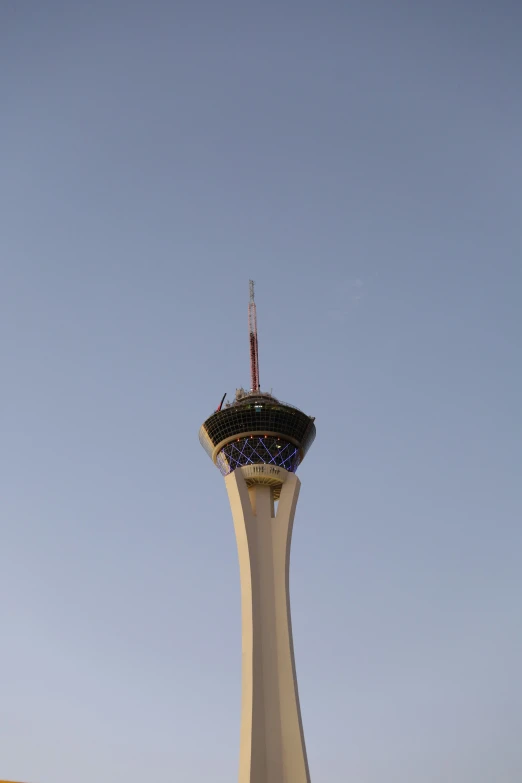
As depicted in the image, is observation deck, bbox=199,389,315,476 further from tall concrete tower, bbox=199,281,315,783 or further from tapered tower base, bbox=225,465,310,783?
tapered tower base, bbox=225,465,310,783

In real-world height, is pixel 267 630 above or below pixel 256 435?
below

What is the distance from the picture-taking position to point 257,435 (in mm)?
60438

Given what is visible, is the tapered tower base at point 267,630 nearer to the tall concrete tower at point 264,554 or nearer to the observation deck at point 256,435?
the tall concrete tower at point 264,554

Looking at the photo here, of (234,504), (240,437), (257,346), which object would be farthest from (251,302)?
(234,504)

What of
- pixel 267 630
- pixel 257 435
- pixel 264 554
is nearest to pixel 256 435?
pixel 257 435

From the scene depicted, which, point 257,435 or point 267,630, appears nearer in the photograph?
point 267,630

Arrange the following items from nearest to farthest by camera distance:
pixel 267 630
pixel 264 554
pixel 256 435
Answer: pixel 267 630
pixel 264 554
pixel 256 435

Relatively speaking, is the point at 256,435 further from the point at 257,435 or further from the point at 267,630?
the point at 267,630

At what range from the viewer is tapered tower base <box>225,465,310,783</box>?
155 feet

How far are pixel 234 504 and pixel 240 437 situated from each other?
6177mm

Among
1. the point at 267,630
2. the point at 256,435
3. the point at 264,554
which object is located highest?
the point at 256,435

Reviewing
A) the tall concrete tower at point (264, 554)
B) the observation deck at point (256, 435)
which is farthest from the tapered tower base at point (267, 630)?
the observation deck at point (256, 435)

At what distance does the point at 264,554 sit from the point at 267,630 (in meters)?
5.88

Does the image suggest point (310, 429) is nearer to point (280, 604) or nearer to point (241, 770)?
point (280, 604)
